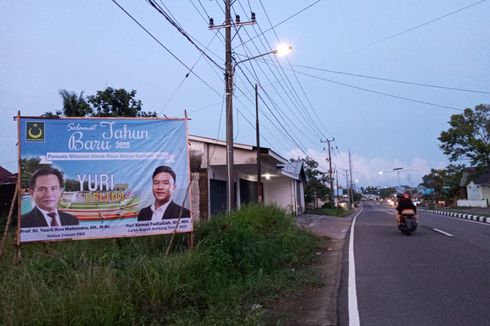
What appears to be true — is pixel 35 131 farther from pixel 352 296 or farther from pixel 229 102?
pixel 229 102

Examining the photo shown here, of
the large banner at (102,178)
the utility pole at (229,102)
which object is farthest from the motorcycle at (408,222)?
the large banner at (102,178)

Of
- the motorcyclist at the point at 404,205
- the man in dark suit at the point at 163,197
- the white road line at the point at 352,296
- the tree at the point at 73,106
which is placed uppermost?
the tree at the point at 73,106

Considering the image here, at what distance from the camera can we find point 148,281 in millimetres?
→ 5891

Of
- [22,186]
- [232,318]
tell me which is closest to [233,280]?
[232,318]

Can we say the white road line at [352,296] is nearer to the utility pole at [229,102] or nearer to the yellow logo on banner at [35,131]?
the utility pole at [229,102]

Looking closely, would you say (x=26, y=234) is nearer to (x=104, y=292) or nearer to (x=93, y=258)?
(x=93, y=258)

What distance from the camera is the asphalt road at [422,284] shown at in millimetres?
5770

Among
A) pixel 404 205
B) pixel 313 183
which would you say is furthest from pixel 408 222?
pixel 313 183

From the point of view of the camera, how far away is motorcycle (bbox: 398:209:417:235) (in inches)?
620

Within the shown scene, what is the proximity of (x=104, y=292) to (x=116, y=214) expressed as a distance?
3111 millimetres

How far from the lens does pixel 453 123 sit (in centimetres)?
4522

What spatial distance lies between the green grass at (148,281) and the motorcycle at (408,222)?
756cm

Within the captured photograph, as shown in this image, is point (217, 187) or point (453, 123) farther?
point (453, 123)

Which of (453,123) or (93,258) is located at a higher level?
(453,123)
